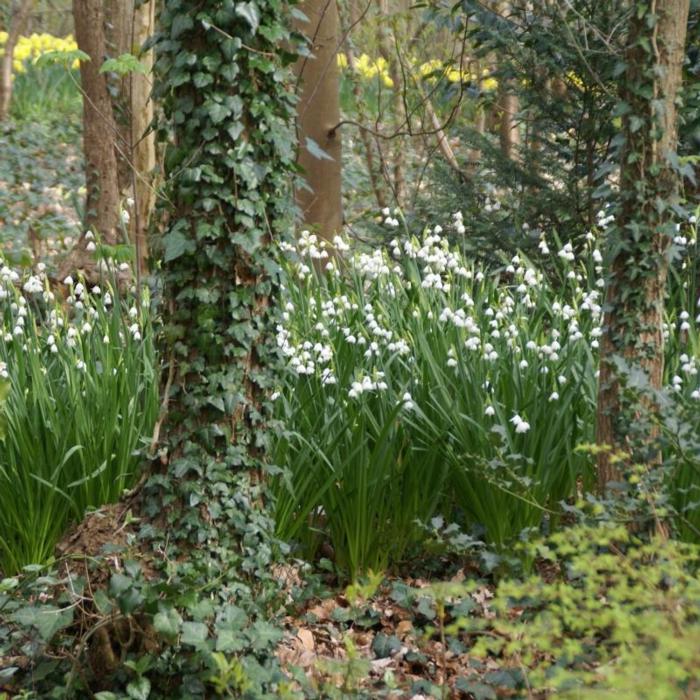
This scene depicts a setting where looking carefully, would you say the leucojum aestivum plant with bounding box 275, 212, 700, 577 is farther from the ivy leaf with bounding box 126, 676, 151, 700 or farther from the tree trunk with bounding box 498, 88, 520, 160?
the tree trunk with bounding box 498, 88, 520, 160

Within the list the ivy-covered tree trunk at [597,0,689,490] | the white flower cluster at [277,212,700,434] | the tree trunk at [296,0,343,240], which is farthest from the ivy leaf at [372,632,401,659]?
the tree trunk at [296,0,343,240]

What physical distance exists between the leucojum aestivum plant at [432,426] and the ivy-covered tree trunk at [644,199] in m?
0.25

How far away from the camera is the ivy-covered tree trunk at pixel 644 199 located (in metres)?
3.50

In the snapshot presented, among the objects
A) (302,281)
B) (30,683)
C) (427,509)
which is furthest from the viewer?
(302,281)

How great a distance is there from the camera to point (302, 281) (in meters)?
5.20

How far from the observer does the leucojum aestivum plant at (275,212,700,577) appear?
3.69 metres

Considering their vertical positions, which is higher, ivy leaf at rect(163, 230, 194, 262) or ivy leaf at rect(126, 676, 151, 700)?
ivy leaf at rect(163, 230, 194, 262)

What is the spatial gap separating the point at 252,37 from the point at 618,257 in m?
1.56

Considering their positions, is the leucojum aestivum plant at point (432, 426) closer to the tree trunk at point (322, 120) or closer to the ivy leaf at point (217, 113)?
the ivy leaf at point (217, 113)

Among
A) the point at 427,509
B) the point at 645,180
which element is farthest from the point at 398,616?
the point at 645,180

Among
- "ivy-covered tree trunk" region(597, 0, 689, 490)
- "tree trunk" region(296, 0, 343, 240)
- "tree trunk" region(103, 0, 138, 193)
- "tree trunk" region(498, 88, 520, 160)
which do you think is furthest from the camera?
"tree trunk" region(498, 88, 520, 160)

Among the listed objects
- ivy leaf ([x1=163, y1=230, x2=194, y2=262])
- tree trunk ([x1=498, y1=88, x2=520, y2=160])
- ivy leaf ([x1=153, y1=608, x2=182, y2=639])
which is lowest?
ivy leaf ([x1=153, y1=608, x2=182, y2=639])

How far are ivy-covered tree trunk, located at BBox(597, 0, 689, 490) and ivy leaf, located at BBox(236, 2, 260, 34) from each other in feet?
4.68

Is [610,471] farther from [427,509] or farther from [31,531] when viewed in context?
[31,531]
